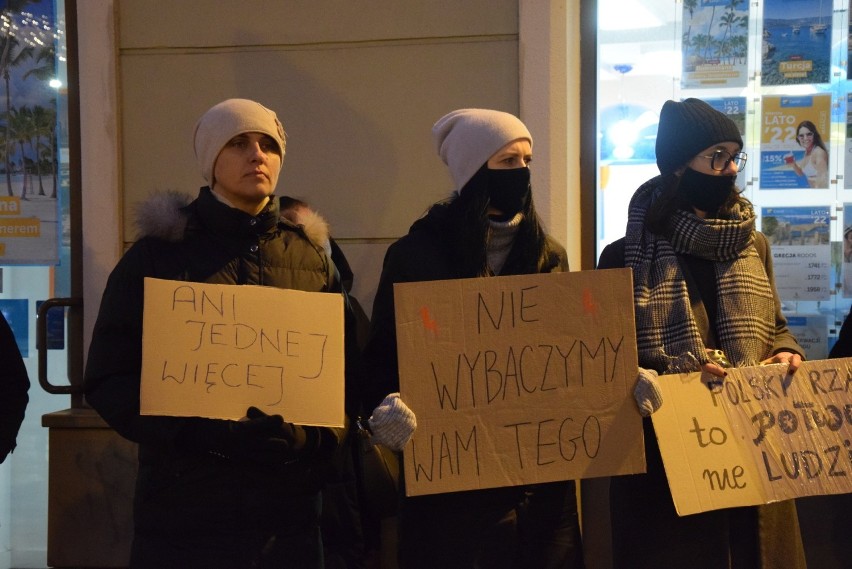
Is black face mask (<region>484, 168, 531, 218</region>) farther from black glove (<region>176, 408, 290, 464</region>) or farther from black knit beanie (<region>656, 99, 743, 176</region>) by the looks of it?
black glove (<region>176, 408, 290, 464</region>)

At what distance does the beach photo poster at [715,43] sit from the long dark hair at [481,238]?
1865 mm

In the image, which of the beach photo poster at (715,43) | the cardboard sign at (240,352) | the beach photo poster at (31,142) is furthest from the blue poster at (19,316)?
the beach photo poster at (715,43)

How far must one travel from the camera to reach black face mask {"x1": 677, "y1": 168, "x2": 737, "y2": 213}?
8.43 ft

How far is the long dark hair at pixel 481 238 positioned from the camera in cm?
239

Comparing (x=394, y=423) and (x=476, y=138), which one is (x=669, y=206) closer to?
(x=476, y=138)

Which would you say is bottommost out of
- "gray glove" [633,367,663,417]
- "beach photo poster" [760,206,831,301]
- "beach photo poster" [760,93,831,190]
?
"gray glove" [633,367,663,417]

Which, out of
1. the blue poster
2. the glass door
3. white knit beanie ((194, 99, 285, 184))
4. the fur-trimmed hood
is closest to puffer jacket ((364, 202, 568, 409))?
white knit beanie ((194, 99, 285, 184))

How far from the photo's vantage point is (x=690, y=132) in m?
2.60

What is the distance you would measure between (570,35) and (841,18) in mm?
1192

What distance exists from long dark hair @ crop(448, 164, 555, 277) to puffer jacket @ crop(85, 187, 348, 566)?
1.44ft

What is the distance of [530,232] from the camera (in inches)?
97.0

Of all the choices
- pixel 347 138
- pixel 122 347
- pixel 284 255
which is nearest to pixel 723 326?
pixel 284 255

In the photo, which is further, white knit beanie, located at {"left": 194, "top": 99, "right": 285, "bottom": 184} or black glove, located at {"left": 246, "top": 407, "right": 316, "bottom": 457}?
white knit beanie, located at {"left": 194, "top": 99, "right": 285, "bottom": 184}

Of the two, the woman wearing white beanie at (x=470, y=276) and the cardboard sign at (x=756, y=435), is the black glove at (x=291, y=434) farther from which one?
the cardboard sign at (x=756, y=435)
